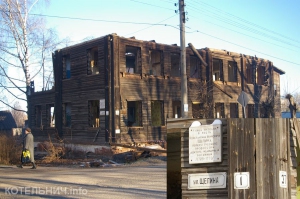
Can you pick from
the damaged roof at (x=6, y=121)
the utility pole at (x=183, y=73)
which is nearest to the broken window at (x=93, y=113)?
the utility pole at (x=183, y=73)

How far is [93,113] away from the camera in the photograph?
78.6ft

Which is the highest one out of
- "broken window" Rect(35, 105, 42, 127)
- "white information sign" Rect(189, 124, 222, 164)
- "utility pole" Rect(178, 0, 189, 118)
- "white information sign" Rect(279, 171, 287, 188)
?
"utility pole" Rect(178, 0, 189, 118)

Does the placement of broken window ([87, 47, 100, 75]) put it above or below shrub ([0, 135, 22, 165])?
above

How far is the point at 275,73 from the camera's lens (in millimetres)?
37594

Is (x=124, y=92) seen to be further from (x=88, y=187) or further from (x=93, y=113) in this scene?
(x=88, y=187)

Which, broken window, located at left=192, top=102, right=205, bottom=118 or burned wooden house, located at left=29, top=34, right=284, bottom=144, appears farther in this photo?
broken window, located at left=192, top=102, right=205, bottom=118

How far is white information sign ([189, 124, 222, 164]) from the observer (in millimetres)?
3102

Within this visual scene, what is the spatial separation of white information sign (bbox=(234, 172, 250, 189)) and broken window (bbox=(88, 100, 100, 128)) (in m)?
20.8

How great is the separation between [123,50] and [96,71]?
3420mm

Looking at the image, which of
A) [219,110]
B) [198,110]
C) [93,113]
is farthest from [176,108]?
[93,113]

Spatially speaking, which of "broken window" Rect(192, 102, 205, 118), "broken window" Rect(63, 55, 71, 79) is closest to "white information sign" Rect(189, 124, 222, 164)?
"broken window" Rect(192, 102, 205, 118)

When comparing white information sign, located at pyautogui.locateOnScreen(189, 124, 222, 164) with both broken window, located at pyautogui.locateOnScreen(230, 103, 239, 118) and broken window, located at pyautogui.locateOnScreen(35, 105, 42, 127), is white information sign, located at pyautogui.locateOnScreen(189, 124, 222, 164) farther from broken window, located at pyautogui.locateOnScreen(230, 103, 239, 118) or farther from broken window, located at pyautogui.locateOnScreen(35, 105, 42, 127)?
broken window, located at pyautogui.locateOnScreen(230, 103, 239, 118)

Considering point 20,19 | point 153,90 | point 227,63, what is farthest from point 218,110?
point 20,19

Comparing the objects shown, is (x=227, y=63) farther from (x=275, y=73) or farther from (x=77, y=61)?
(x=77, y=61)
